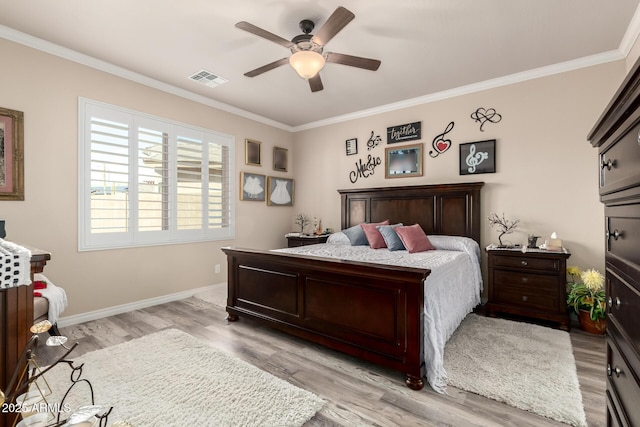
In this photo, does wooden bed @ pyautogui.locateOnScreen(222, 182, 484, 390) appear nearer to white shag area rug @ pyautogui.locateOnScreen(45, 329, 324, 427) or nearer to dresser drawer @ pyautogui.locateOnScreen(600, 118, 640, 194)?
white shag area rug @ pyautogui.locateOnScreen(45, 329, 324, 427)

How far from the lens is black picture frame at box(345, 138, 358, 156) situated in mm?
5107

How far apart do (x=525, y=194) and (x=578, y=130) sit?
2.74 ft

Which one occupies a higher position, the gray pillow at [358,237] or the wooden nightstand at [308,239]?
the gray pillow at [358,237]

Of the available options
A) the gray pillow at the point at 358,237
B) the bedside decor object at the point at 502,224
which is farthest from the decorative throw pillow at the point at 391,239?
the bedside decor object at the point at 502,224

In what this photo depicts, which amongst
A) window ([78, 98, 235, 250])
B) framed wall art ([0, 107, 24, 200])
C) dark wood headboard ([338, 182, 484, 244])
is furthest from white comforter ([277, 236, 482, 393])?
framed wall art ([0, 107, 24, 200])

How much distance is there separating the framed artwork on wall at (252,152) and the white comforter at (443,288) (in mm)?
2394

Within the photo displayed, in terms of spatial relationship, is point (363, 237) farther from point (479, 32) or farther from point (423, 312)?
point (479, 32)

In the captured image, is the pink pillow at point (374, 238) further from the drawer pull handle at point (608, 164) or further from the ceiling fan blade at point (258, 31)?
the drawer pull handle at point (608, 164)

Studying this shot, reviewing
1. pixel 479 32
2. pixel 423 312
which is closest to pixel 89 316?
pixel 423 312

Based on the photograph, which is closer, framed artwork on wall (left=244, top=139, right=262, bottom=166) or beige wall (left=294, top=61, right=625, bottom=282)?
beige wall (left=294, top=61, right=625, bottom=282)

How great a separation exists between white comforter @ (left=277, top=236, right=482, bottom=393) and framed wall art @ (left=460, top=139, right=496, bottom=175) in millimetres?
927

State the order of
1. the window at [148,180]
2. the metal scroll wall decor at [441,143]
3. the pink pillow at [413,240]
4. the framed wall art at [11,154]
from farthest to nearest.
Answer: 1. the metal scroll wall decor at [441,143]
2. the pink pillow at [413,240]
3. the window at [148,180]
4. the framed wall art at [11,154]

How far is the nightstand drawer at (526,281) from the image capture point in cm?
317

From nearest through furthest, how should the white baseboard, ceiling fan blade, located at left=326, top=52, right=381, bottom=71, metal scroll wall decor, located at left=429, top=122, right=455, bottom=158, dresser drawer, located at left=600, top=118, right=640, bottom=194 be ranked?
dresser drawer, located at left=600, top=118, right=640, bottom=194, ceiling fan blade, located at left=326, top=52, right=381, bottom=71, the white baseboard, metal scroll wall decor, located at left=429, top=122, right=455, bottom=158
